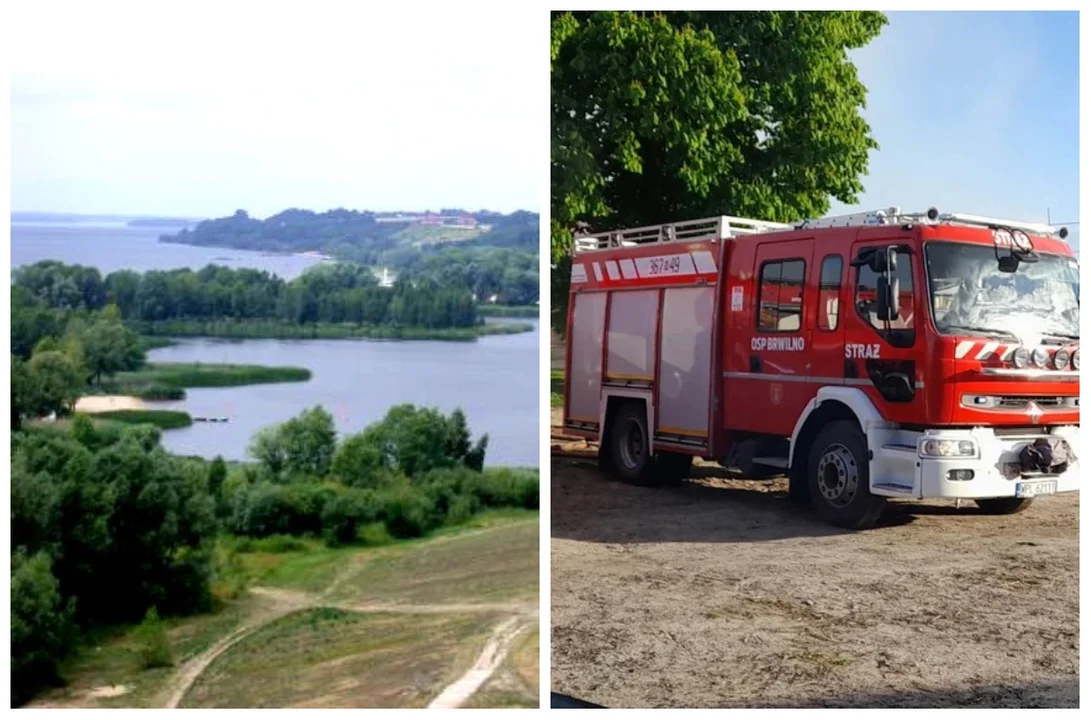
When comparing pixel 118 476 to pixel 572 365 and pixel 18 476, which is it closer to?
pixel 18 476

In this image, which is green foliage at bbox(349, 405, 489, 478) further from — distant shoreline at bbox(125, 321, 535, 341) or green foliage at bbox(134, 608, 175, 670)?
green foliage at bbox(134, 608, 175, 670)

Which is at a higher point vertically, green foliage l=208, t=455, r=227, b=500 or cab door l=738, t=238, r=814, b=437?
cab door l=738, t=238, r=814, b=437

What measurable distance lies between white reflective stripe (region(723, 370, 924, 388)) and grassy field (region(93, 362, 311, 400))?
277 cm

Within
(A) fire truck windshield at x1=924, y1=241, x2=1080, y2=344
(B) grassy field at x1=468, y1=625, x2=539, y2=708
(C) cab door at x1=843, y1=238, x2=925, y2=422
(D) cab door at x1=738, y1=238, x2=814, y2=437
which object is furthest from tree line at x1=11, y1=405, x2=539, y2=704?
(A) fire truck windshield at x1=924, y1=241, x2=1080, y2=344

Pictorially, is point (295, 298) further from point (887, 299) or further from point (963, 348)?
point (963, 348)

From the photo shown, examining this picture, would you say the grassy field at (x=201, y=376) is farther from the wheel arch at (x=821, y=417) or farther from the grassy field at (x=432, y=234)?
the wheel arch at (x=821, y=417)

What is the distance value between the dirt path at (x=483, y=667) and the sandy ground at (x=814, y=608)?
0.34 m

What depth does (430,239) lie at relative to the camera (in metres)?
5.69

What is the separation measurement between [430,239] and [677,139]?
A: 1.77 m

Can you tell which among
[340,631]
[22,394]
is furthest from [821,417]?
[22,394]

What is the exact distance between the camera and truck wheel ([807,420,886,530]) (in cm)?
651

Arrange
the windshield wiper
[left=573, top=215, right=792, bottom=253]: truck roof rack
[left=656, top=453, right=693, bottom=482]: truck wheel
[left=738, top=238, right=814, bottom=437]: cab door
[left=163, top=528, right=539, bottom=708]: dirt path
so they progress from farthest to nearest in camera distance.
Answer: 1. [left=573, top=215, right=792, bottom=253]: truck roof rack
2. [left=656, top=453, right=693, bottom=482]: truck wheel
3. [left=738, top=238, right=814, bottom=437]: cab door
4. the windshield wiper
5. [left=163, top=528, right=539, bottom=708]: dirt path

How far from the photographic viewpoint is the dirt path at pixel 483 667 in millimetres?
5547

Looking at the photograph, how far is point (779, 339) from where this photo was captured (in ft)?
23.4
